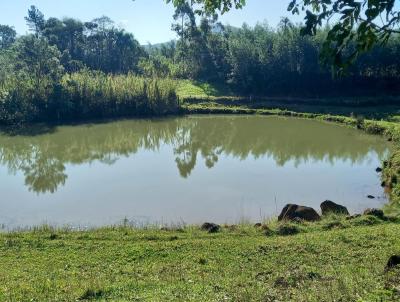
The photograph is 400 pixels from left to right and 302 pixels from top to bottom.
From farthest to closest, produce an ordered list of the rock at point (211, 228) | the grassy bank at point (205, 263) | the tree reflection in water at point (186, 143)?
the tree reflection in water at point (186, 143) < the rock at point (211, 228) < the grassy bank at point (205, 263)

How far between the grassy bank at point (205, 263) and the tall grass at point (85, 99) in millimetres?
26685

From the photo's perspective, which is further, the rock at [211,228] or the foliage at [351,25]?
the rock at [211,228]

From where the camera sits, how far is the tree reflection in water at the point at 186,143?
24.4 m

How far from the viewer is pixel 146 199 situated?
17375mm

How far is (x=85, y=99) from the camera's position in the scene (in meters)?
39.0

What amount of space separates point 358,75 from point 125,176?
29348 millimetres

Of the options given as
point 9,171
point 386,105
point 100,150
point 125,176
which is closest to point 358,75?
point 386,105

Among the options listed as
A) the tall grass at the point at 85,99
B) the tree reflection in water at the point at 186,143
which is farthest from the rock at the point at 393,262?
the tall grass at the point at 85,99

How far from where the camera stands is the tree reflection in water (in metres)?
24.4

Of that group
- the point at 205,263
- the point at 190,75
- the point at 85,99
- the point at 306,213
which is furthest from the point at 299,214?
the point at 190,75

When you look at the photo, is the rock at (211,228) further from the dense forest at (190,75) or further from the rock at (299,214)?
the dense forest at (190,75)

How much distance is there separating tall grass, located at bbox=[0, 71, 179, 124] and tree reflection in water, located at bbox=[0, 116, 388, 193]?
3097mm

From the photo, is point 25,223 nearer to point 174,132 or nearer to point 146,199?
point 146,199

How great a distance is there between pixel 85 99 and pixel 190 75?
18.0m
